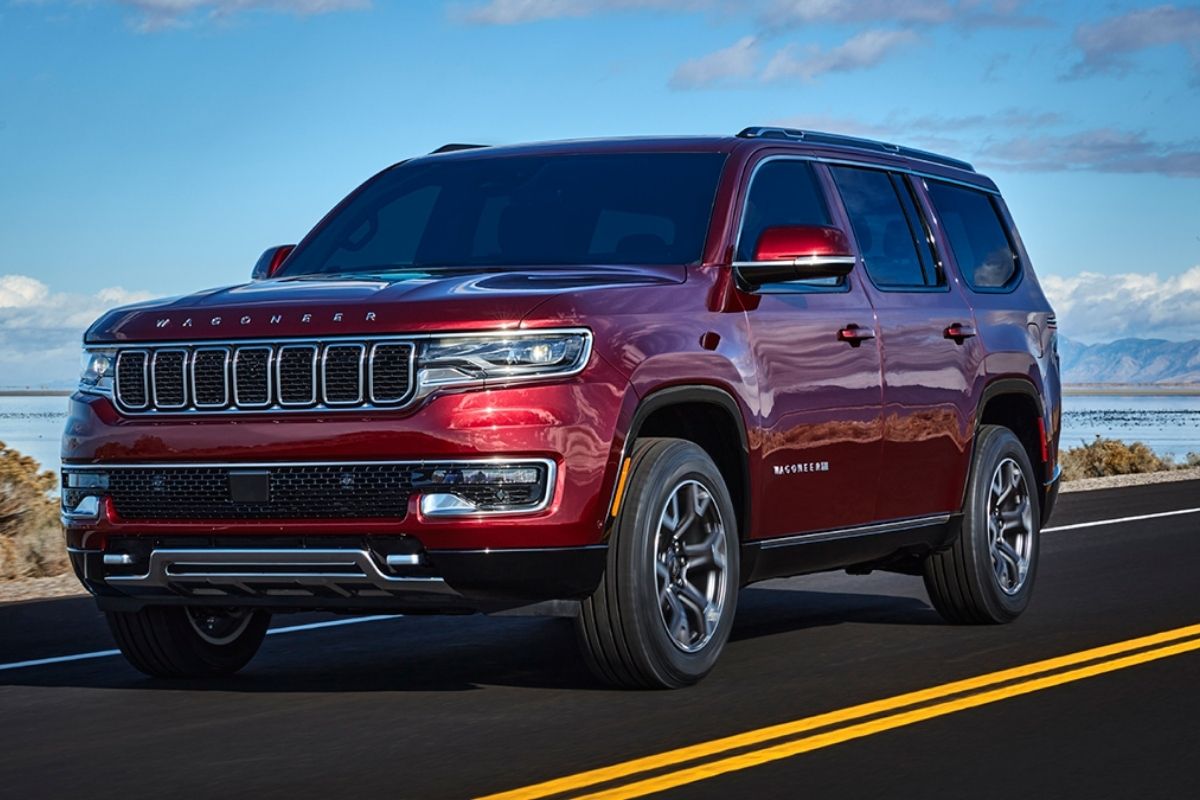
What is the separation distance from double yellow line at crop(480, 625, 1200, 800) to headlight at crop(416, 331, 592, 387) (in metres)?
1.43

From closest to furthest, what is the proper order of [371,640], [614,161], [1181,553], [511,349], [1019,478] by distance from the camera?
[511,349]
[614,161]
[371,640]
[1019,478]
[1181,553]

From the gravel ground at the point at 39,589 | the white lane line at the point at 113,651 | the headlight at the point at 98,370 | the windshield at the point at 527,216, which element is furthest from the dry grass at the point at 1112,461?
the headlight at the point at 98,370

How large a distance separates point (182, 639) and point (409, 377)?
1.89 metres

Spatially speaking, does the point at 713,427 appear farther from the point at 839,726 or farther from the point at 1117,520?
the point at 1117,520

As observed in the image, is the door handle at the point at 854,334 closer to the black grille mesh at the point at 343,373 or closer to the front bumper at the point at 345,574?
the front bumper at the point at 345,574

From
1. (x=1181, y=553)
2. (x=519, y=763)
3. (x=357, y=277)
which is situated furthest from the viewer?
(x=1181, y=553)

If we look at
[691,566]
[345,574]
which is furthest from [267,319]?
[691,566]

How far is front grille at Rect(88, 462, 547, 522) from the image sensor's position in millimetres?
7188

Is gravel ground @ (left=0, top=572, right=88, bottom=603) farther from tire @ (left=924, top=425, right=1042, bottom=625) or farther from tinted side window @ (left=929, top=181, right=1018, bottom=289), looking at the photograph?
tinted side window @ (left=929, top=181, right=1018, bottom=289)

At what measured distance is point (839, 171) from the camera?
9516 millimetres

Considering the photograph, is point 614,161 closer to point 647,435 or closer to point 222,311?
point 647,435

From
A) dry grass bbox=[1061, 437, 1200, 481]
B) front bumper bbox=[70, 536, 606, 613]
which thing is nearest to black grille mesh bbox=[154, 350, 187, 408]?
front bumper bbox=[70, 536, 606, 613]

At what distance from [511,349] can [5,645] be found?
385 cm

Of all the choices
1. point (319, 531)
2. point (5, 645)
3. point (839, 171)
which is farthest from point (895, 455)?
point (5, 645)
